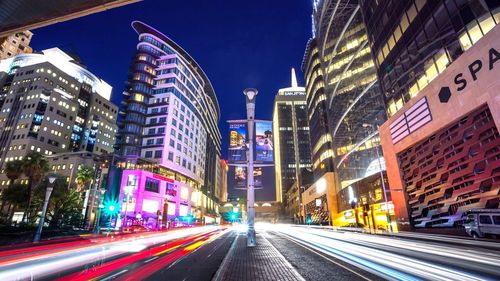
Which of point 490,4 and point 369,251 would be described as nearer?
point 369,251

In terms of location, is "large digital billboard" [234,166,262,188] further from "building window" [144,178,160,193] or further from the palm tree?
"building window" [144,178,160,193]

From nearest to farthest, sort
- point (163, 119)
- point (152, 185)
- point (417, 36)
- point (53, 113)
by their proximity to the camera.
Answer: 1. point (417, 36)
2. point (152, 185)
3. point (163, 119)
4. point (53, 113)

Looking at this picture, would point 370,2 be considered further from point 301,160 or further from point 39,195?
point 301,160

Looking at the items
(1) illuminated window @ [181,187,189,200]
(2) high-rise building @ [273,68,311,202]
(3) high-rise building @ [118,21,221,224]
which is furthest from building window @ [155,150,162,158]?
(2) high-rise building @ [273,68,311,202]

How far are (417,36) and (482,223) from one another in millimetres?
18890

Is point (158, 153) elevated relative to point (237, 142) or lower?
elevated

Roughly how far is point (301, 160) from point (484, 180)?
13348 centimetres

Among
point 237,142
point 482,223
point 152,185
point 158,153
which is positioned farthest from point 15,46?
point 482,223

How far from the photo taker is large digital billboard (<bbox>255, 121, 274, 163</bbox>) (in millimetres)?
13789

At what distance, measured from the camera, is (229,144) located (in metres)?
14.7

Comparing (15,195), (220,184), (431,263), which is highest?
(220,184)

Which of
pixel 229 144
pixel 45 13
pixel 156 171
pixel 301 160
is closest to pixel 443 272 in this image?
pixel 229 144

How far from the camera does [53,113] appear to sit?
99438mm

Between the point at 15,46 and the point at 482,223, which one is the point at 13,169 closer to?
the point at 482,223
